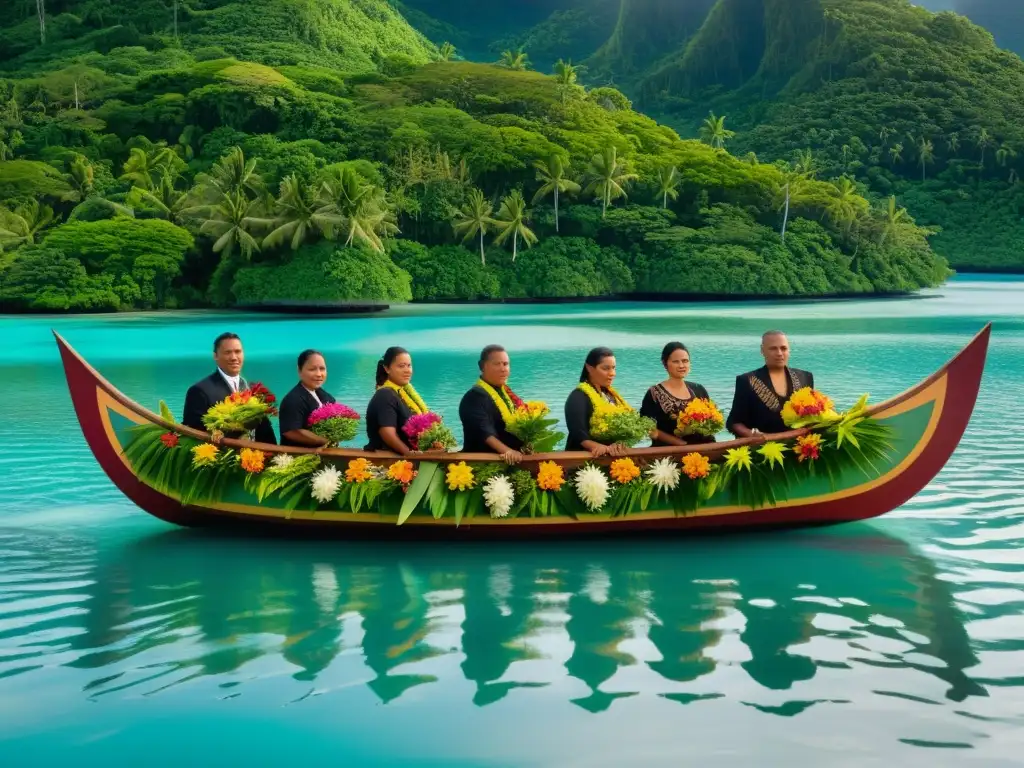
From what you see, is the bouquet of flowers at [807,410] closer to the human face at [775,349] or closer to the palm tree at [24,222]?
the human face at [775,349]

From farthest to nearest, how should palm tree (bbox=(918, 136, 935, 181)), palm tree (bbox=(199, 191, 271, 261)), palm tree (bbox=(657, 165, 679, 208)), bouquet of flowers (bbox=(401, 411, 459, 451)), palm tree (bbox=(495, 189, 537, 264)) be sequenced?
palm tree (bbox=(918, 136, 935, 181)) < palm tree (bbox=(657, 165, 679, 208)) < palm tree (bbox=(495, 189, 537, 264)) < palm tree (bbox=(199, 191, 271, 261)) < bouquet of flowers (bbox=(401, 411, 459, 451))

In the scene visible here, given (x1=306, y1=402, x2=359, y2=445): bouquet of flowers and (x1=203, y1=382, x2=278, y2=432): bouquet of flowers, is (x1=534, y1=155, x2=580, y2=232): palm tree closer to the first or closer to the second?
(x1=203, y1=382, x2=278, y2=432): bouquet of flowers

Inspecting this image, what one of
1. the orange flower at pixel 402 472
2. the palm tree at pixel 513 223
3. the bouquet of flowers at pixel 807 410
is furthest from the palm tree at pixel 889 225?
the orange flower at pixel 402 472

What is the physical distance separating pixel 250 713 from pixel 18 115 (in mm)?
74013

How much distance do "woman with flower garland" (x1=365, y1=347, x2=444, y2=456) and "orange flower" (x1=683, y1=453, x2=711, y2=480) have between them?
5.76ft

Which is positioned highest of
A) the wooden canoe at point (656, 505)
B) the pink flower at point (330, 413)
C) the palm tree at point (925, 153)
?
the palm tree at point (925, 153)

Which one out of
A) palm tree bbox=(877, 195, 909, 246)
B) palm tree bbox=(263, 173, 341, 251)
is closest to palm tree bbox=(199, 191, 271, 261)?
palm tree bbox=(263, 173, 341, 251)

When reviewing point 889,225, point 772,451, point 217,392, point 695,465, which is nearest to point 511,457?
point 695,465

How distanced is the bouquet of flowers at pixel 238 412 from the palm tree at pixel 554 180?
50405mm

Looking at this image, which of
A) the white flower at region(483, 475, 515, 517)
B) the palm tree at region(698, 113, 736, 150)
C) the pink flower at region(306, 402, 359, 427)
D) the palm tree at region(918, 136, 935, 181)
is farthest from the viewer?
the palm tree at region(918, 136, 935, 181)

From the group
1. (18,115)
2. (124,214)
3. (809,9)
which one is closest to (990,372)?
(124,214)

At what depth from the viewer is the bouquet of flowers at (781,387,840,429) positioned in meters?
7.59

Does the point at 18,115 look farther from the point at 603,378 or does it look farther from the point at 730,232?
the point at 603,378

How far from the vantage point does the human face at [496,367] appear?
7634 millimetres
